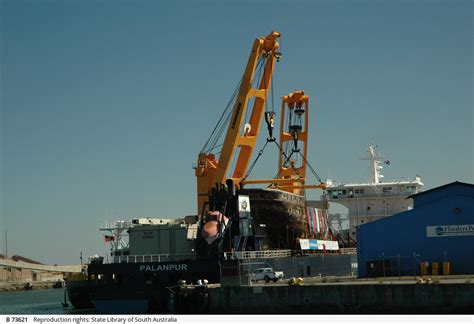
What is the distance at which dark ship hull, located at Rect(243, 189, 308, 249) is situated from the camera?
4588 cm

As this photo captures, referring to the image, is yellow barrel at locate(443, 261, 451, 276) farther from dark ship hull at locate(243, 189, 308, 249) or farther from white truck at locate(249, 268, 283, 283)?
dark ship hull at locate(243, 189, 308, 249)

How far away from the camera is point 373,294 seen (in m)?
30.6

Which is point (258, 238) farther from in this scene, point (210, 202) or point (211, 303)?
Answer: point (211, 303)

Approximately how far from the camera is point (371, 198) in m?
62.8

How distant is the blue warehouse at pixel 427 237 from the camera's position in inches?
1444

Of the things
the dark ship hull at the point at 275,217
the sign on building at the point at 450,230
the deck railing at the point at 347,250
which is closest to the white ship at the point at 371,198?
the deck railing at the point at 347,250

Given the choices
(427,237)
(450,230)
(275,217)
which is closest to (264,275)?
(427,237)

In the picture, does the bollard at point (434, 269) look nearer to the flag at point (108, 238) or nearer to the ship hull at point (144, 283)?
the ship hull at point (144, 283)

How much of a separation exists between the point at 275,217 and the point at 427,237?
1165 centimetres

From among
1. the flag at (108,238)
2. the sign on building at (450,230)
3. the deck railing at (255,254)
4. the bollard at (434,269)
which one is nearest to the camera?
the bollard at (434,269)

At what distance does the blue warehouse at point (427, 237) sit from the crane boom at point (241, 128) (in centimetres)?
1154

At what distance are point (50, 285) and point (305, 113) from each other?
47564 millimetres

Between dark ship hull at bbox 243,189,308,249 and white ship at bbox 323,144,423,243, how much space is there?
14996 millimetres

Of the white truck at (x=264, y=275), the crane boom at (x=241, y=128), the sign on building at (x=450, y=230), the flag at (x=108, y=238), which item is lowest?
the white truck at (x=264, y=275)
